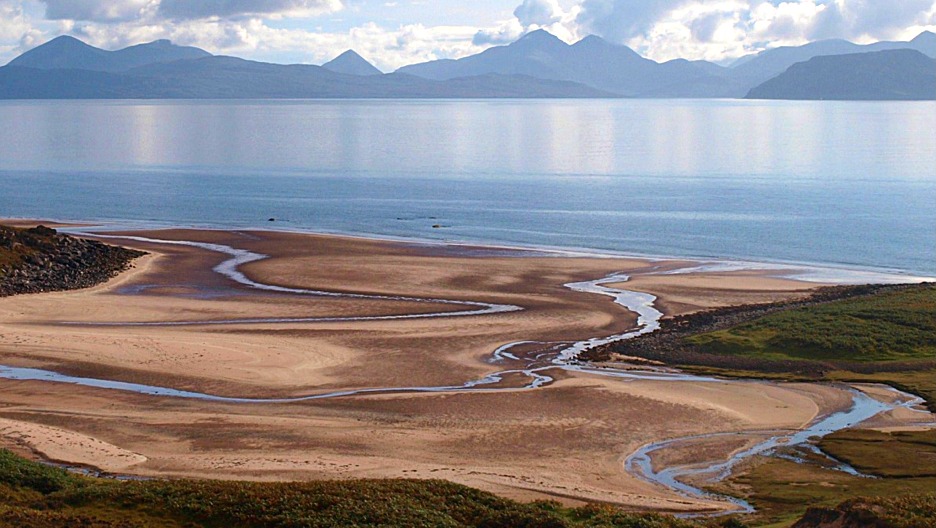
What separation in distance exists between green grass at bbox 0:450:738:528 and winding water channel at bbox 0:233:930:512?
6.35 m

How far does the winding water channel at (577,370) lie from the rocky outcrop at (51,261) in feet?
31.9

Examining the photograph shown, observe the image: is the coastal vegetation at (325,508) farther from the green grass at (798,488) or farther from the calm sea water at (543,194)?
the calm sea water at (543,194)

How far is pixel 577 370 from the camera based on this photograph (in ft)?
134

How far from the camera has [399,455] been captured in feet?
99.5

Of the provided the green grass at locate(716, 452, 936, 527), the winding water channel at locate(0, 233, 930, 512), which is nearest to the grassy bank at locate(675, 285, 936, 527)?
the green grass at locate(716, 452, 936, 527)

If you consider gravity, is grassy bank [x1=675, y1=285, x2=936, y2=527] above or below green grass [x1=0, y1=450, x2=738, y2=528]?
below

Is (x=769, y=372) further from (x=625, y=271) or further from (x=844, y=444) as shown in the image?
(x=625, y=271)

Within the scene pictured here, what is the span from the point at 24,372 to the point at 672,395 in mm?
25937

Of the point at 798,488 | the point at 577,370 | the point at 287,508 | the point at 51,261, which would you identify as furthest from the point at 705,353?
the point at 51,261

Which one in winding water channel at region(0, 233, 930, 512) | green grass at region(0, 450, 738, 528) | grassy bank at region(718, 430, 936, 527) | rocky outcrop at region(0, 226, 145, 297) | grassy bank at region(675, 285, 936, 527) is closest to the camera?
Result: green grass at region(0, 450, 738, 528)

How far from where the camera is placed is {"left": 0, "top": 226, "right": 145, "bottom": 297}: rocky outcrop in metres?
58.2

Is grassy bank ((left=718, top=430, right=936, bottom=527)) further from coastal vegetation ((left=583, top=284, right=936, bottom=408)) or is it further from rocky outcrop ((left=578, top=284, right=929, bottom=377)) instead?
rocky outcrop ((left=578, top=284, right=929, bottom=377))

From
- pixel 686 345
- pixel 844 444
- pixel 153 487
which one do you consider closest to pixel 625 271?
pixel 686 345

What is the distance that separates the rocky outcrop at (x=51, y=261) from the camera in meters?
58.2
